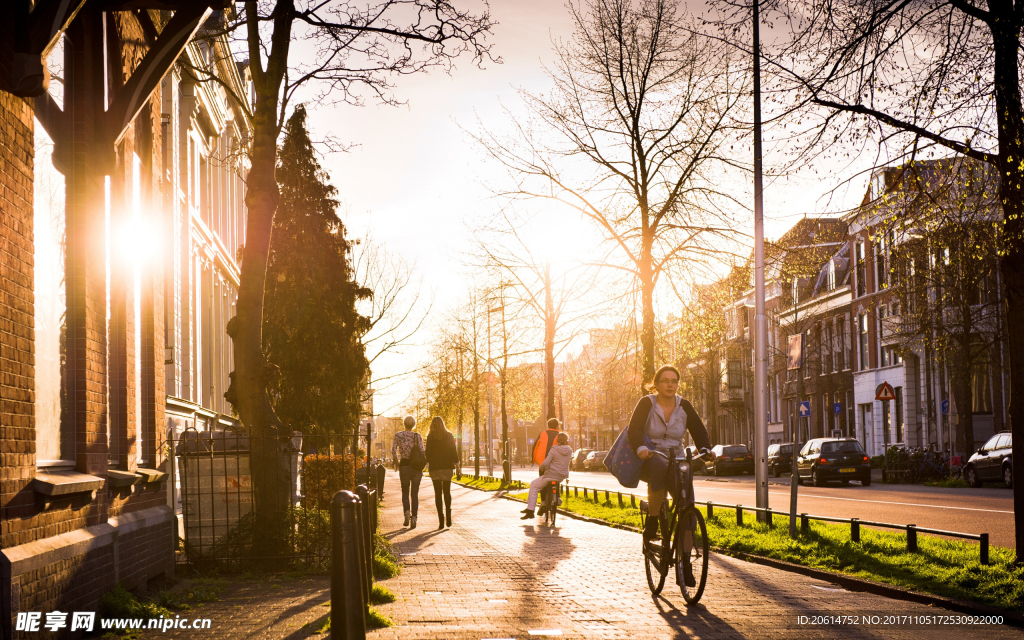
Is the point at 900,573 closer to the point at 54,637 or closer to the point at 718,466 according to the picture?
the point at 54,637

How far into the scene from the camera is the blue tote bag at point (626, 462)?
28.5 ft

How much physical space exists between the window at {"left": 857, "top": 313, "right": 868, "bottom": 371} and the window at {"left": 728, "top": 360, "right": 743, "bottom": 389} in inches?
A: 627

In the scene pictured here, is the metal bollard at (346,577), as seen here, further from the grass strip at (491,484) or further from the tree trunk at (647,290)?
the grass strip at (491,484)

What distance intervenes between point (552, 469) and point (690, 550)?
34.8ft

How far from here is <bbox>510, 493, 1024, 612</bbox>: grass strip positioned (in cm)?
841

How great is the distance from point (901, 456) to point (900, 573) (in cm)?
2765

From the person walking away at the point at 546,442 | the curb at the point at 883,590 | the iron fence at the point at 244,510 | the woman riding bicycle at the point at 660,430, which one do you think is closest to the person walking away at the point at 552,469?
the person walking away at the point at 546,442

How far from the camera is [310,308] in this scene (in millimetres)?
33500

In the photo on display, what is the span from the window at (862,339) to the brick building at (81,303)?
50.2 metres

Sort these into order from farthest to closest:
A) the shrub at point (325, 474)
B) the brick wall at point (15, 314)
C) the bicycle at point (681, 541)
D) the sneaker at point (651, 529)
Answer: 1. the shrub at point (325, 474)
2. the sneaker at point (651, 529)
3. the bicycle at point (681, 541)
4. the brick wall at point (15, 314)

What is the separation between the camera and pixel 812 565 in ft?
34.7

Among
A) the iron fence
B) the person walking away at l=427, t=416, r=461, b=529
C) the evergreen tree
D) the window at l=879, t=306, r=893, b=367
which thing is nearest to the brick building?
the iron fence

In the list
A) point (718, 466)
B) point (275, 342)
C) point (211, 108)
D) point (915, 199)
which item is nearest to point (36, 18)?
point (915, 199)

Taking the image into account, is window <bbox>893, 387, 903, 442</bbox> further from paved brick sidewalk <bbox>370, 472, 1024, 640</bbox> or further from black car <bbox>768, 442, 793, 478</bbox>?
paved brick sidewalk <bbox>370, 472, 1024, 640</bbox>
